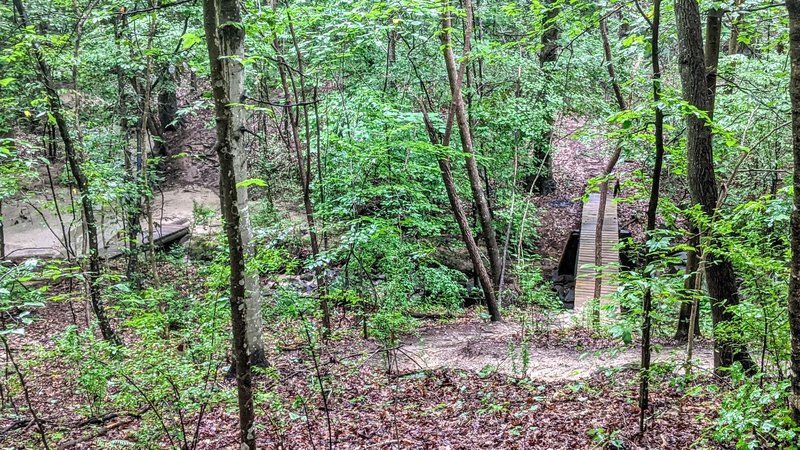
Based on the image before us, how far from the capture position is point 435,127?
11.1 metres

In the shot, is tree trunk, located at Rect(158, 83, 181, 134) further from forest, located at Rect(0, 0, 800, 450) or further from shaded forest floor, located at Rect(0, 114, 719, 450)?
shaded forest floor, located at Rect(0, 114, 719, 450)

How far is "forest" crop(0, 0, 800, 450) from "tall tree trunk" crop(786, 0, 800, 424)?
0.04 feet

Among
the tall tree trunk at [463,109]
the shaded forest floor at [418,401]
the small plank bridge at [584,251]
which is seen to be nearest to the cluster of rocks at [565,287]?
the small plank bridge at [584,251]

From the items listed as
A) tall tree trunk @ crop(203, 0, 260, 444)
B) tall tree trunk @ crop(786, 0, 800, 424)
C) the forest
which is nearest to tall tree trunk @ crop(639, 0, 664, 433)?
the forest

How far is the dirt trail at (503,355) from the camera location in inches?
264

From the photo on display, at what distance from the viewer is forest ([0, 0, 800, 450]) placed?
395 centimetres

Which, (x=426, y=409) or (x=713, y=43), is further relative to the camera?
(x=426, y=409)

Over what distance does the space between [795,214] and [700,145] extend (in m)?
2.58

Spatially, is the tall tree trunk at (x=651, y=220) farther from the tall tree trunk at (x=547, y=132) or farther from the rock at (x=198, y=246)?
the rock at (x=198, y=246)

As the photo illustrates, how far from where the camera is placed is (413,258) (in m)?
9.38

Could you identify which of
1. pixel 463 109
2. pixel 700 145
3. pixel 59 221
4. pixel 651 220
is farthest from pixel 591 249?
pixel 59 221

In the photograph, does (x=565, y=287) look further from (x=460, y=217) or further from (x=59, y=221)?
(x=59, y=221)

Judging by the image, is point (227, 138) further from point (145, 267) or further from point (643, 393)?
point (145, 267)

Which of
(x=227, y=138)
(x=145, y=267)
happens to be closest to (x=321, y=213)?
(x=227, y=138)
